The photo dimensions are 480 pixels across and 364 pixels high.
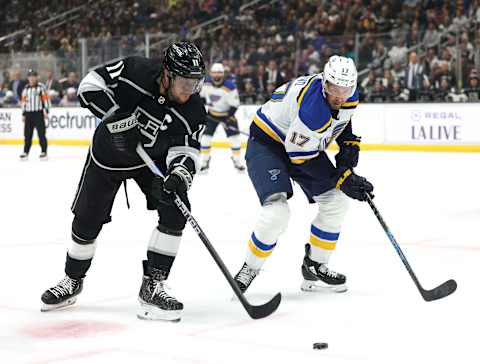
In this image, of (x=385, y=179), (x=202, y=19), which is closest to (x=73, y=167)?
(x=385, y=179)

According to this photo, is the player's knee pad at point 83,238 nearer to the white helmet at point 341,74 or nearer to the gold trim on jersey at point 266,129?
the gold trim on jersey at point 266,129

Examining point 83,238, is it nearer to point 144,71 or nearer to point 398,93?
point 144,71

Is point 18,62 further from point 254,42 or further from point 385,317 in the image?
point 385,317

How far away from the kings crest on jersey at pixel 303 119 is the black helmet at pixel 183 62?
604mm


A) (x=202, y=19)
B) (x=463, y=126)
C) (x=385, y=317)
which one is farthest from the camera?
(x=202, y=19)

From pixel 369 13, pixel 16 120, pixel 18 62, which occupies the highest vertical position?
pixel 369 13

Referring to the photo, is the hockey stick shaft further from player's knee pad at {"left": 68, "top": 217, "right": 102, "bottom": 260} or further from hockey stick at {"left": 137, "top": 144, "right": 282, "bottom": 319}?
player's knee pad at {"left": 68, "top": 217, "right": 102, "bottom": 260}

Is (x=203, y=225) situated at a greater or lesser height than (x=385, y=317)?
lesser

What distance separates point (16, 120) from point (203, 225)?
34.4 feet

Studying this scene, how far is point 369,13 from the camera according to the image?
14.9 meters

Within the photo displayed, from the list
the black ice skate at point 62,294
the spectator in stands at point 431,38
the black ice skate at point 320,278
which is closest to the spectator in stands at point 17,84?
the spectator in stands at point 431,38

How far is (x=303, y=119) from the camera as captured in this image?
150 inches

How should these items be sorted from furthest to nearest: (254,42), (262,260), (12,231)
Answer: (254,42), (12,231), (262,260)

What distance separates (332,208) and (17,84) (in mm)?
12571
